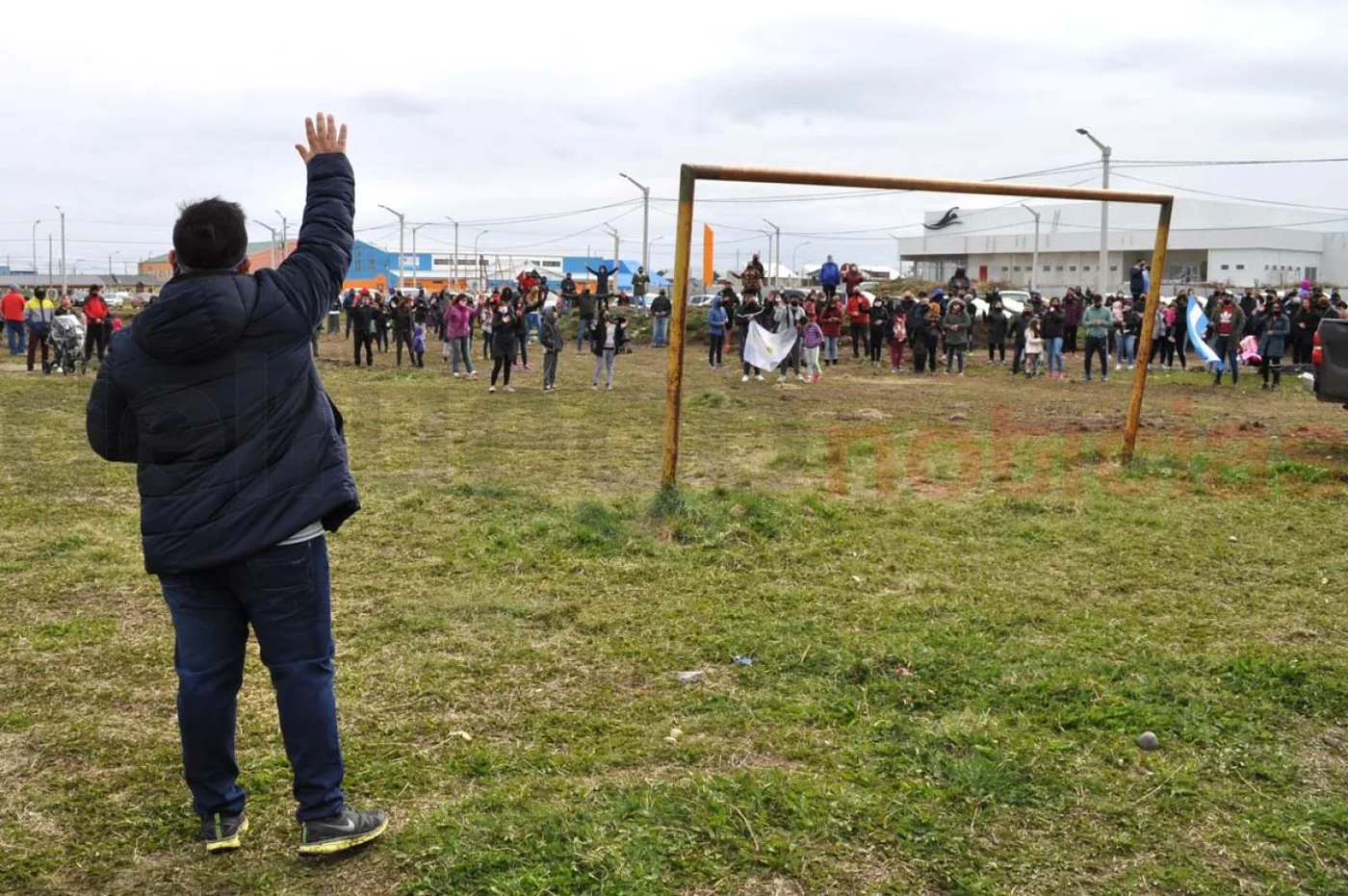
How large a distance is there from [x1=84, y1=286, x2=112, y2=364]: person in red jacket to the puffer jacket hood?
21392mm

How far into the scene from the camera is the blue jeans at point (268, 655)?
336 centimetres

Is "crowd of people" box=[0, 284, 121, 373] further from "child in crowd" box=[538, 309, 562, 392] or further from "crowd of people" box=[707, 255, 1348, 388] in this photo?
"crowd of people" box=[707, 255, 1348, 388]

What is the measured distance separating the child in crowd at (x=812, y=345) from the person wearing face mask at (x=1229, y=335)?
7461 mm

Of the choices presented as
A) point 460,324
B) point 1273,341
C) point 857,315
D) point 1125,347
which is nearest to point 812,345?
point 857,315

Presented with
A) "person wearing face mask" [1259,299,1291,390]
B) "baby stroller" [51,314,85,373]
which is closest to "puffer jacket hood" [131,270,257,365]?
"baby stroller" [51,314,85,373]

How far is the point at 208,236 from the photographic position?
10.8ft

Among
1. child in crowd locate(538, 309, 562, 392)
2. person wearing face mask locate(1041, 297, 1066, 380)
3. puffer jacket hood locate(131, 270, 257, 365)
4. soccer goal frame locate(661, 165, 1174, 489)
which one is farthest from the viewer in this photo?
person wearing face mask locate(1041, 297, 1066, 380)

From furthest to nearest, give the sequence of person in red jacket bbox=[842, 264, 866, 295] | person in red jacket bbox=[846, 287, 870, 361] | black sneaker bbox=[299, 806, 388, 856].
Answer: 1. person in red jacket bbox=[846, 287, 870, 361]
2. person in red jacket bbox=[842, 264, 866, 295]
3. black sneaker bbox=[299, 806, 388, 856]

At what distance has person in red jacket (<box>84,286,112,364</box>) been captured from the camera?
74.3ft

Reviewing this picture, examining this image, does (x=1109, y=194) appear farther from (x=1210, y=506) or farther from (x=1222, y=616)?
(x=1222, y=616)

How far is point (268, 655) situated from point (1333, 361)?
40.1ft

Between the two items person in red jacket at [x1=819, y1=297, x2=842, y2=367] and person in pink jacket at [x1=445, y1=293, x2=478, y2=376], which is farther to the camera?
person in red jacket at [x1=819, y1=297, x2=842, y2=367]

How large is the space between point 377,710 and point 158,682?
3.59 feet

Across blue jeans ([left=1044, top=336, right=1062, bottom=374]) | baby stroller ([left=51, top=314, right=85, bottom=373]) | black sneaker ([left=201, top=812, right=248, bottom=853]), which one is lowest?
black sneaker ([left=201, top=812, right=248, bottom=853])
